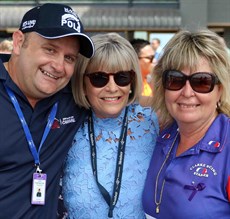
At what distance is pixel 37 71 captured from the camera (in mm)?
2547

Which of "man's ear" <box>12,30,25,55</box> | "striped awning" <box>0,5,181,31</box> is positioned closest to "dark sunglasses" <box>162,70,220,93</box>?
"man's ear" <box>12,30,25,55</box>

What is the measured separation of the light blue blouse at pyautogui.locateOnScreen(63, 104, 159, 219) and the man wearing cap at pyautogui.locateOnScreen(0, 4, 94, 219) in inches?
5.0

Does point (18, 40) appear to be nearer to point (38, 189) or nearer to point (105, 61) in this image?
point (105, 61)

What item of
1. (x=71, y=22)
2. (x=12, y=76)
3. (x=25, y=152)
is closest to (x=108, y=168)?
(x=25, y=152)

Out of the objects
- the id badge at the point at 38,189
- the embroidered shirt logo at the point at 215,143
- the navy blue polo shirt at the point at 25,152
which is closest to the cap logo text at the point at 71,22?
the navy blue polo shirt at the point at 25,152

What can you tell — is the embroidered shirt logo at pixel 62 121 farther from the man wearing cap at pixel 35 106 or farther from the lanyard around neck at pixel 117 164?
the lanyard around neck at pixel 117 164

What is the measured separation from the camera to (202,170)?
2.24 m

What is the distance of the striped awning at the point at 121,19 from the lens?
42.8ft

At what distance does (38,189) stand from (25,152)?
224 millimetres

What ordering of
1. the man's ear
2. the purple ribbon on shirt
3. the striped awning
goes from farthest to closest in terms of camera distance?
the striped awning → the man's ear → the purple ribbon on shirt

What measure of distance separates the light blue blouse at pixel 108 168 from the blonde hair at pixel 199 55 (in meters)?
0.48

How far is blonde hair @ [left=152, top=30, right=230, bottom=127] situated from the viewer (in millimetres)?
2381

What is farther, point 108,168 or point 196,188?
point 108,168

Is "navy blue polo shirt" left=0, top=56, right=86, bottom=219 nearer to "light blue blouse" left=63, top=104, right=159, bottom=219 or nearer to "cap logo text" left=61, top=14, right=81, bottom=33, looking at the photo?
"light blue blouse" left=63, top=104, right=159, bottom=219
